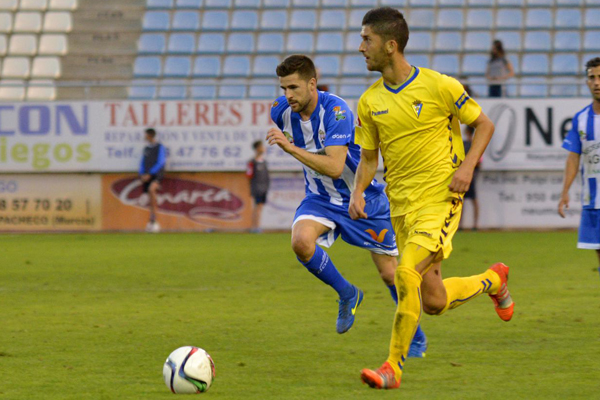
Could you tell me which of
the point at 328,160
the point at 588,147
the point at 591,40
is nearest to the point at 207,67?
the point at 591,40

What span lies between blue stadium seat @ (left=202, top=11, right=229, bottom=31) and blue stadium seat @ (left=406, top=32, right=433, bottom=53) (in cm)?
454

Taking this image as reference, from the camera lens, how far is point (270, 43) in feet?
73.9

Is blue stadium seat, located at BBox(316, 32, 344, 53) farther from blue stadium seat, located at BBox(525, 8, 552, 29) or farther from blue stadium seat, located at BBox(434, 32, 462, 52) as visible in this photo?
blue stadium seat, located at BBox(525, 8, 552, 29)

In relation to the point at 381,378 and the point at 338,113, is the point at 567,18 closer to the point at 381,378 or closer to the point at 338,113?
the point at 338,113

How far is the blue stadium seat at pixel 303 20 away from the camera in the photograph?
22.8 metres

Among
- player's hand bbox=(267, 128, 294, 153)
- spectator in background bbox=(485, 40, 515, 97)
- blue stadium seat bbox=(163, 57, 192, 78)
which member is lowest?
player's hand bbox=(267, 128, 294, 153)

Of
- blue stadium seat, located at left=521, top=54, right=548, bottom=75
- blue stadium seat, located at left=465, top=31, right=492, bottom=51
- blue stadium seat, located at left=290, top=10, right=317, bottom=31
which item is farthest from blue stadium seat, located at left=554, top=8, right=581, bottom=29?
blue stadium seat, located at left=290, top=10, right=317, bottom=31

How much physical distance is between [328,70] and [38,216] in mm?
7238

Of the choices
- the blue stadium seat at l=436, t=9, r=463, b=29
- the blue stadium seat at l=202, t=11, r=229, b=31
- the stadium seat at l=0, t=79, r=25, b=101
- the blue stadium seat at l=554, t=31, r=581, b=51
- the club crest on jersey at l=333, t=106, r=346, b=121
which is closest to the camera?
the club crest on jersey at l=333, t=106, r=346, b=121

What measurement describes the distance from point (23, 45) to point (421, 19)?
31.6 feet

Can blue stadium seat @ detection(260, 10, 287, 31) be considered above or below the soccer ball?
above

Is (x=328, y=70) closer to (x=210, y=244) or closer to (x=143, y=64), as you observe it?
(x=143, y=64)

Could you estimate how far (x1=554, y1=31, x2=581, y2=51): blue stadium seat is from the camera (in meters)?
21.5

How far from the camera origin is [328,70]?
851 inches
